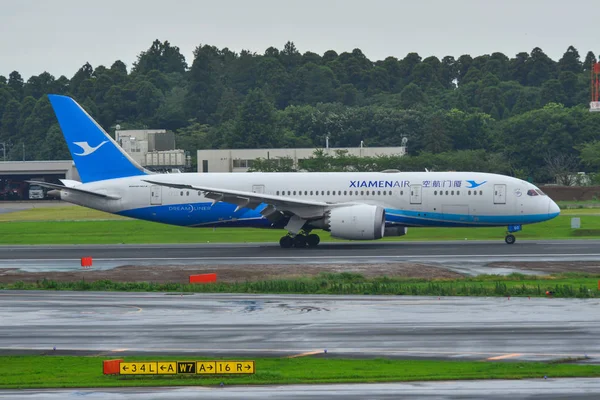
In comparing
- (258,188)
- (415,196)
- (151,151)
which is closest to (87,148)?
(258,188)

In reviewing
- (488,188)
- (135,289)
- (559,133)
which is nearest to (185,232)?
(488,188)

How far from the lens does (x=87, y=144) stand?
2213 inches

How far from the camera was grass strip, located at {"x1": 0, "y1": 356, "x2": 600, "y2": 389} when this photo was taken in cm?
2059

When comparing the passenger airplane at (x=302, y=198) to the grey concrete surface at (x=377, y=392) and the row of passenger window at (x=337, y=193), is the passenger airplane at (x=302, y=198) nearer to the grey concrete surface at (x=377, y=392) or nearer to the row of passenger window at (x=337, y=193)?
the row of passenger window at (x=337, y=193)

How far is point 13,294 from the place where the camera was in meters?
35.7

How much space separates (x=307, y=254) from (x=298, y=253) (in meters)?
0.91

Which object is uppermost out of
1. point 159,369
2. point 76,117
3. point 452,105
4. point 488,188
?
point 452,105

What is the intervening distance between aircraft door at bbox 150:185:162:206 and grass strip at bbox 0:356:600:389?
32.4 m

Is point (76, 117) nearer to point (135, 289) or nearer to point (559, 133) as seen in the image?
point (135, 289)

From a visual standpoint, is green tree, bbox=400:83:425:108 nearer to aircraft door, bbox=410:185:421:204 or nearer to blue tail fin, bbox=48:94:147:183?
blue tail fin, bbox=48:94:147:183

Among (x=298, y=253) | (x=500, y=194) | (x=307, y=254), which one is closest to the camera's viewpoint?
(x=307, y=254)

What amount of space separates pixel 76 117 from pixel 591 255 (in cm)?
3021

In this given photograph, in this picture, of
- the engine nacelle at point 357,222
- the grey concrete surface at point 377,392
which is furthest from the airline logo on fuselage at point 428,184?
the grey concrete surface at point 377,392

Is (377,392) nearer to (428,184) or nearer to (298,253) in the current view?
(298,253)
